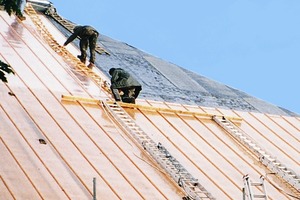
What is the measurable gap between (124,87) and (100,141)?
3291mm

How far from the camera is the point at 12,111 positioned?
57.0ft

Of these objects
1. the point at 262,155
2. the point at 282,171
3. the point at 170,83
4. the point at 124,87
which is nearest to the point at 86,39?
the point at 170,83

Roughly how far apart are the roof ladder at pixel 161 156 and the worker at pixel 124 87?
0.47 m

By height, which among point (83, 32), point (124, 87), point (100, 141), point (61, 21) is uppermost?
point (83, 32)

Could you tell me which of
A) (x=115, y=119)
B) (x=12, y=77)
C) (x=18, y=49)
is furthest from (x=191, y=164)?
(x=18, y=49)

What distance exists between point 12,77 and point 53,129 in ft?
10.1

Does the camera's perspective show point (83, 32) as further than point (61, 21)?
No

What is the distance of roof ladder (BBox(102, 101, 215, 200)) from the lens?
51.8 feet

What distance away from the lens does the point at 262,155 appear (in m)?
18.6

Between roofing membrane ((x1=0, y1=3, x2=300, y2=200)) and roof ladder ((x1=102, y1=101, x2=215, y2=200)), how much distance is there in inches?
5.0

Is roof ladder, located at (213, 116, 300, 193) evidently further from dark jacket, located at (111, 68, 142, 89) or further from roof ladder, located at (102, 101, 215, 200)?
roof ladder, located at (102, 101, 215, 200)

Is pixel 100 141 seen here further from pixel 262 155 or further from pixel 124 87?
pixel 262 155

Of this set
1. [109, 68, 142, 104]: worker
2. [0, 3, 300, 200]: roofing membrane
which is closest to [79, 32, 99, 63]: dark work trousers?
[0, 3, 300, 200]: roofing membrane

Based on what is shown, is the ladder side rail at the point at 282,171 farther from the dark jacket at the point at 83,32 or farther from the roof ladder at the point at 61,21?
the roof ladder at the point at 61,21
